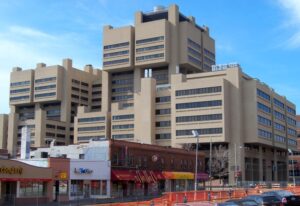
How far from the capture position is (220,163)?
13188 centimetres

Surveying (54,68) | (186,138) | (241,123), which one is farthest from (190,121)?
(54,68)

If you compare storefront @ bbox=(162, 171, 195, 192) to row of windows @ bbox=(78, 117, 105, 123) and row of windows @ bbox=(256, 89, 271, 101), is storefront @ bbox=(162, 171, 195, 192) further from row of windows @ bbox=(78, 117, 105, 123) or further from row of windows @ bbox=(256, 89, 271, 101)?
row of windows @ bbox=(78, 117, 105, 123)

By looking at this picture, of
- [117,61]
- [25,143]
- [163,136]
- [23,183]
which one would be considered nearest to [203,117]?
[163,136]

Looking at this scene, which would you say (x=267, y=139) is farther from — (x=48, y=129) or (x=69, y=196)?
(x=69, y=196)

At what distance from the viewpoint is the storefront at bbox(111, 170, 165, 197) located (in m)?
78.2

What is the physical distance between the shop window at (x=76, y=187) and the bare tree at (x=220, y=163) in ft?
209

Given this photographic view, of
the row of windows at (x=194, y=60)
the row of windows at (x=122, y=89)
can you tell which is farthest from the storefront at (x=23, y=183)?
the row of windows at (x=122, y=89)

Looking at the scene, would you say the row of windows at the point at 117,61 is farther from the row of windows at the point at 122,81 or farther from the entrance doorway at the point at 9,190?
the entrance doorway at the point at 9,190

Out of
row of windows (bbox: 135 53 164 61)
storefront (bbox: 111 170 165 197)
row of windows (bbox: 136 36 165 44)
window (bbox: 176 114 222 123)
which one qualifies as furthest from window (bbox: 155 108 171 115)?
storefront (bbox: 111 170 165 197)

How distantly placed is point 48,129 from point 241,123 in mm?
78475

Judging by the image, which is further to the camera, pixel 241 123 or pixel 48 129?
pixel 48 129

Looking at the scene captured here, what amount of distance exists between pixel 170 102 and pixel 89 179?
80.3m

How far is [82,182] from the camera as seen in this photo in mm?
71000

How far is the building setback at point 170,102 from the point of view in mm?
137250
